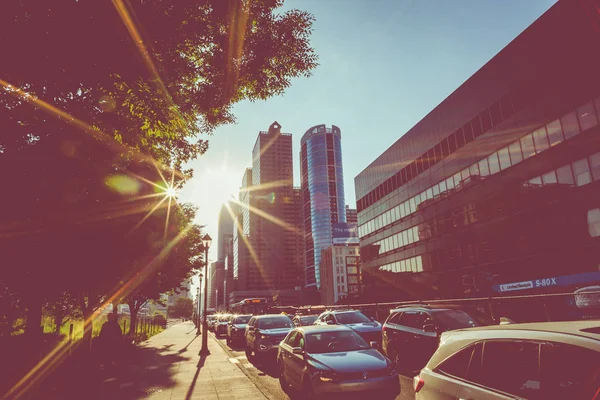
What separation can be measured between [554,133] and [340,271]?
403ft

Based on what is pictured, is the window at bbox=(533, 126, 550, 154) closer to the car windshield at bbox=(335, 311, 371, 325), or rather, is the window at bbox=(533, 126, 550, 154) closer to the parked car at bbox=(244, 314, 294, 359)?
the car windshield at bbox=(335, 311, 371, 325)

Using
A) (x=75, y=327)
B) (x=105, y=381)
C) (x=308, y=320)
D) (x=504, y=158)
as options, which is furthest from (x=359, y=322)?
(x=504, y=158)

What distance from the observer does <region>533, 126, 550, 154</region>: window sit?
2611 centimetres

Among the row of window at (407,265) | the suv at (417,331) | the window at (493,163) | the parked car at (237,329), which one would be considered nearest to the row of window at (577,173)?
the window at (493,163)

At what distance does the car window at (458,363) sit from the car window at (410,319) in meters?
6.80

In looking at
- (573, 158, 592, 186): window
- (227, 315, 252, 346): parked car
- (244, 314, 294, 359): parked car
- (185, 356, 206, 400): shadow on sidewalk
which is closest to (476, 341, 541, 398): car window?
(185, 356, 206, 400): shadow on sidewalk

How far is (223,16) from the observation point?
6668 mm

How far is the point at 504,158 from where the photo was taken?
97.8 ft

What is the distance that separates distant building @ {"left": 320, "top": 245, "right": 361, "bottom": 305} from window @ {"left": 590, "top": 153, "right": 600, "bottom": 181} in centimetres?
11946

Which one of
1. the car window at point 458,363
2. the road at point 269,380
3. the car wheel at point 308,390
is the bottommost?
the road at point 269,380

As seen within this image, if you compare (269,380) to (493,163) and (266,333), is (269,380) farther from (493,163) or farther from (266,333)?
(493,163)

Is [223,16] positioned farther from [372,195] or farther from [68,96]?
[372,195]

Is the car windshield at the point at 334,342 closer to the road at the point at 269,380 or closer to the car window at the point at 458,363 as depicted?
the road at the point at 269,380

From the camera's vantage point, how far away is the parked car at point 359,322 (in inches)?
500
